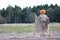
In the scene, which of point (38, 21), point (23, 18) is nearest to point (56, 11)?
point (23, 18)

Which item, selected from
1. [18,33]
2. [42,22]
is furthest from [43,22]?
[18,33]

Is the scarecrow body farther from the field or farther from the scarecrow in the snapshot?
the field

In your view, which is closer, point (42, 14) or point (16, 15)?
point (42, 14)

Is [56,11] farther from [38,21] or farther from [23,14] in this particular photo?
[38,21]

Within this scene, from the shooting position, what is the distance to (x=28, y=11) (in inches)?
A: 2394

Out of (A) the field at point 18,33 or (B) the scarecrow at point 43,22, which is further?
(B) the scarecrow at point 43,22

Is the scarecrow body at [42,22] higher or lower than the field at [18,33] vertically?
higher

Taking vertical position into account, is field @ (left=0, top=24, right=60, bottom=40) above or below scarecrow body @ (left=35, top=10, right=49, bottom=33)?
below

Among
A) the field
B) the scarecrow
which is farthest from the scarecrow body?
the field

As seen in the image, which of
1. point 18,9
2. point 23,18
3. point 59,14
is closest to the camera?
point 59,14

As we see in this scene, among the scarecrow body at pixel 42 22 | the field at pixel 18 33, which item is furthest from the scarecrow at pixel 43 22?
the field at pixel 18 33

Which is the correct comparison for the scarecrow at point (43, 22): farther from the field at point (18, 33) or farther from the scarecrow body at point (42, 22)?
the field at point (18, 33)

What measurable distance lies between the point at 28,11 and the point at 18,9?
12.0ft

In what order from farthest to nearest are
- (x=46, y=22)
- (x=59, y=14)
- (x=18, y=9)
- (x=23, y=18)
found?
(x=18, y=9) → (x=23, y=18) → (x=59, y=14) → (x=46, y=22)
